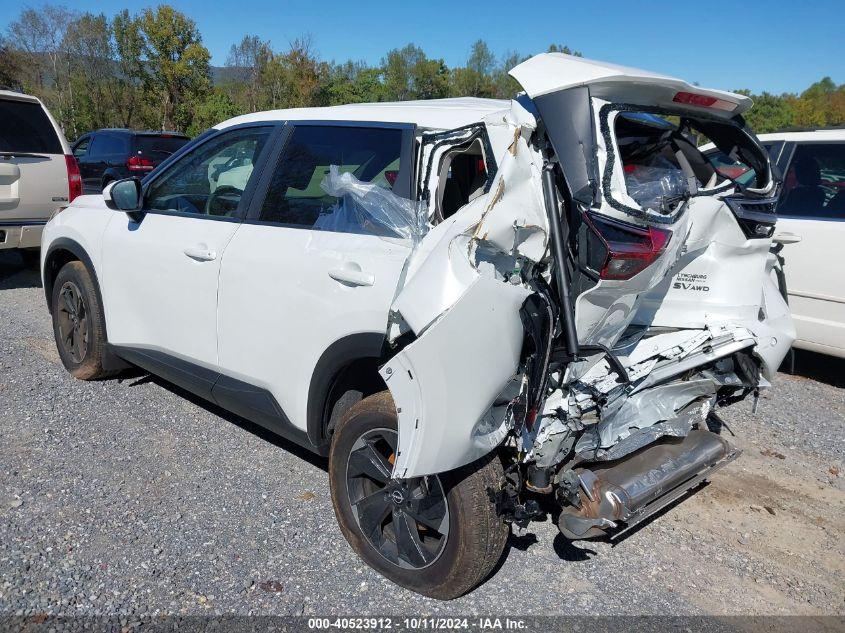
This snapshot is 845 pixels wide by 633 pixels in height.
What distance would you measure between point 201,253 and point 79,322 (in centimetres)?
176

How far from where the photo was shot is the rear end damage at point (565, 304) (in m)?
2.42

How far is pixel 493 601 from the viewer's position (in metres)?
2.90

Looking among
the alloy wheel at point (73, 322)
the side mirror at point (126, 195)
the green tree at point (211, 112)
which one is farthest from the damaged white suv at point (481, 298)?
the green tree at point (211, 112)

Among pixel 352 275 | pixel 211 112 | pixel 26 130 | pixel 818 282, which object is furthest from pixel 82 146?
pixel 818 282

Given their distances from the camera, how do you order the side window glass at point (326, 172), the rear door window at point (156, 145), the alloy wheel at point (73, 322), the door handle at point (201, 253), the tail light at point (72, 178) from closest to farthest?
the side window glass at point (326, 172)
the door handle at point (201, 253)
the alloy wheel at point (73, 322)
the tail light at point (72, 178)
the rear door window at point (156, 145)

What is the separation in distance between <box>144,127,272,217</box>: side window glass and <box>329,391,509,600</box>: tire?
1.49 m

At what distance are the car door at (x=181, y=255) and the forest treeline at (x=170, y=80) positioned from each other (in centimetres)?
2500

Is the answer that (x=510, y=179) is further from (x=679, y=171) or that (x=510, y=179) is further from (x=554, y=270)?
(x=679, y=171)

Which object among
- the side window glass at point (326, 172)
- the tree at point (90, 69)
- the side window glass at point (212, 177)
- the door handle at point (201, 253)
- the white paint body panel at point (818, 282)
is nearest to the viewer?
the side window glass at point (326, 172)

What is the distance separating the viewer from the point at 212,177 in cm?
403

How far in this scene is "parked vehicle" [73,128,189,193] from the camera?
1355 centimetres

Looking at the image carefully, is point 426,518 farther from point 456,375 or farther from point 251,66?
point 251,66

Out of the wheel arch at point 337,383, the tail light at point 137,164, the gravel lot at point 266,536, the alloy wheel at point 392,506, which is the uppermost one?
the tail light at point 137,164

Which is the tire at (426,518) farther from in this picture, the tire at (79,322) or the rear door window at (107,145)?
the rear door window at (107,145)
